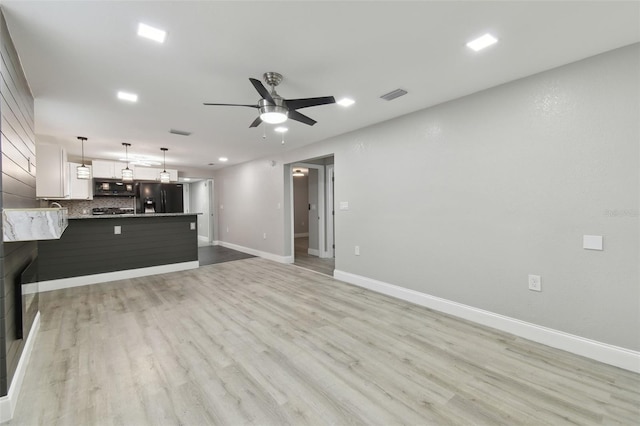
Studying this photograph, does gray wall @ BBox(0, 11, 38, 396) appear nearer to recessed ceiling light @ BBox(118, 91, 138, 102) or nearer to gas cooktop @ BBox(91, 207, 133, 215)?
recessed ceiling light @ BBox(118, 91, 138, 102)

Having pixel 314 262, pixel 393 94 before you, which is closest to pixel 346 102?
pixel 393 94

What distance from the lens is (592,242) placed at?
2.32 m

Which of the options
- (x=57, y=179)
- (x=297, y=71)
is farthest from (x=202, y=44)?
(x=57, y=179)

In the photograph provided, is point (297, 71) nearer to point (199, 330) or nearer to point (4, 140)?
point (4, 140)

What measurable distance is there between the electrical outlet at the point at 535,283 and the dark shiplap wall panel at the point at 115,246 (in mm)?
5745

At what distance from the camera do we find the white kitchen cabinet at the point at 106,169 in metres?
6.73

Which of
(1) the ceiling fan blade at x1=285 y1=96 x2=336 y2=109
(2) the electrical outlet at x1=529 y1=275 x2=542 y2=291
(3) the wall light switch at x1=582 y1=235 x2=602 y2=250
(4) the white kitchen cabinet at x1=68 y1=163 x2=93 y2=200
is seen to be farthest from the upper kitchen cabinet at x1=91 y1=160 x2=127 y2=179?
(3) the wall light switch at x1=582 y1=235 x2=602 y2=250

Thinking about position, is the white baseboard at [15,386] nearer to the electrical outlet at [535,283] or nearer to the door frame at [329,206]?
the electrical outlet at [535,283]

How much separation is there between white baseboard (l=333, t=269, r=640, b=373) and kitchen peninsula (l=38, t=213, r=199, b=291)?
4.29 meters

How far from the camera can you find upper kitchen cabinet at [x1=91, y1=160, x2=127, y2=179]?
6730mm

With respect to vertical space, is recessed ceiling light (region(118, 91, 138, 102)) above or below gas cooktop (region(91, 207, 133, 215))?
above

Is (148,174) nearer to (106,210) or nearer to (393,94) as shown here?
(106,210)

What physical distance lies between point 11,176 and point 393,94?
11.2 ft

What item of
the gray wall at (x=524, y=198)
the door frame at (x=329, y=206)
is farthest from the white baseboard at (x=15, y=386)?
the door frame at (x=329, y=206)
